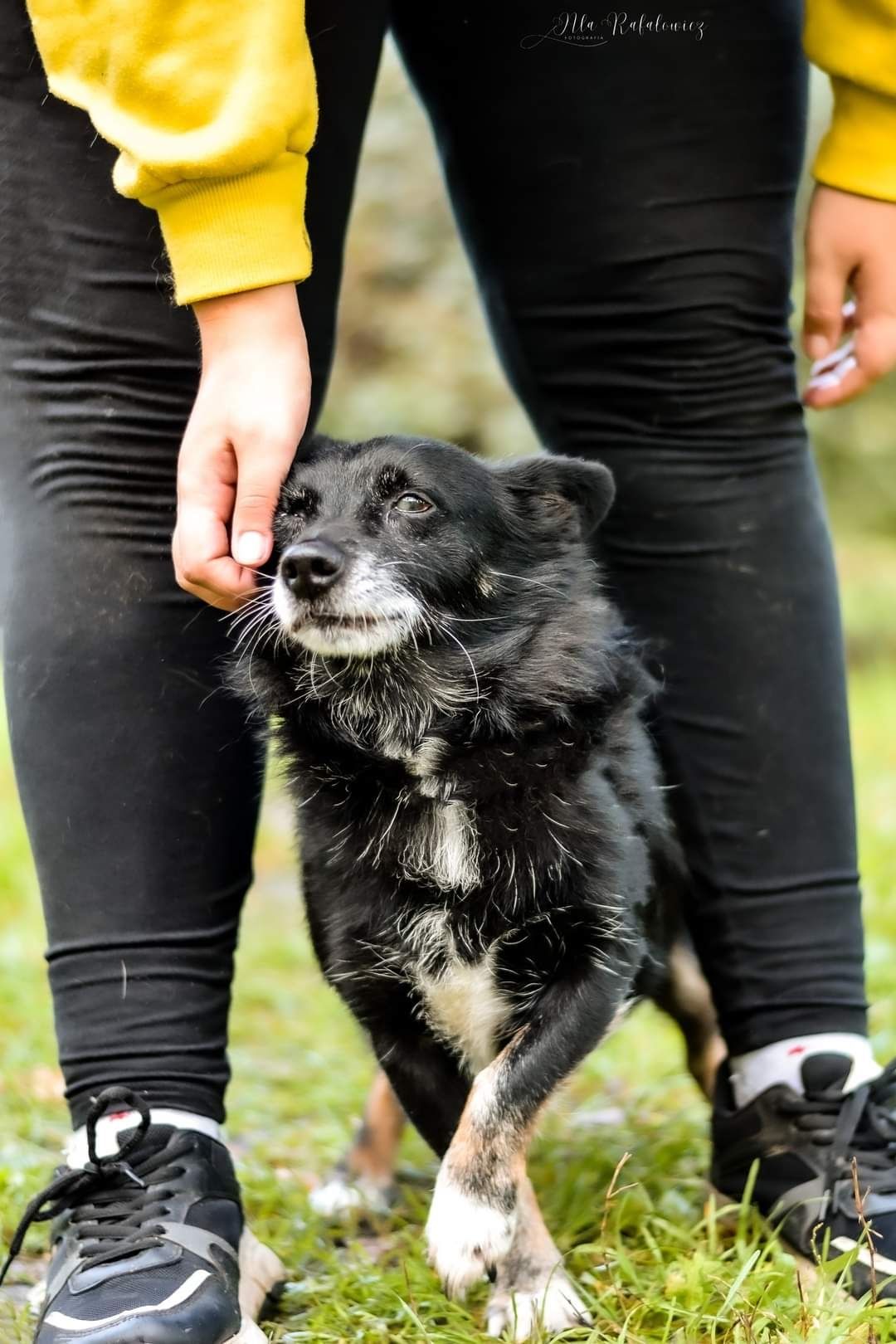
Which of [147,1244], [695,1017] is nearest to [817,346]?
[695,1017]

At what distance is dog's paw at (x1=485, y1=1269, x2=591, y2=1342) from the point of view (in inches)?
73.4

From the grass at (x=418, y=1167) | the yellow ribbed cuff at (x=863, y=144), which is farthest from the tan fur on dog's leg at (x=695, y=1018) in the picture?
the yellow ribbed cuff at (x=863, y=144)

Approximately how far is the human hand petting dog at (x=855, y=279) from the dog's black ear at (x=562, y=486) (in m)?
0.49

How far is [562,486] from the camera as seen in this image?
233 cm

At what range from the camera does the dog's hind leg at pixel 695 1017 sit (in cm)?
268

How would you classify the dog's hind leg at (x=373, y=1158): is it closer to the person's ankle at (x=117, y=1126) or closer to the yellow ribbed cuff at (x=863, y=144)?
the person's ankle at (x=117, y=1126)

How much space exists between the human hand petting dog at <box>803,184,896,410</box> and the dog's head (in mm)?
507

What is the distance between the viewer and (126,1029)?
2.02 metres

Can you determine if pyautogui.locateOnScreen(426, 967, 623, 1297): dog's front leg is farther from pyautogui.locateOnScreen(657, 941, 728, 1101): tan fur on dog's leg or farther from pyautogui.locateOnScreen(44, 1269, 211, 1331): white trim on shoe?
pyautogui.locateOnScreen(657, 941, 728, 1101): tan fur on dog's leg

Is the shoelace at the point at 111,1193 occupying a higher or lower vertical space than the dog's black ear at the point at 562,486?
lower

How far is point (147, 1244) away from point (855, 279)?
5.98ft

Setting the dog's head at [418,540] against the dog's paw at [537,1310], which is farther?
the dog's head at [418,540]

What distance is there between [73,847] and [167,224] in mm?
857

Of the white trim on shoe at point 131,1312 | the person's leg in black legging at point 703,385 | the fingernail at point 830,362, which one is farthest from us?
the fingernail at point 830,362
